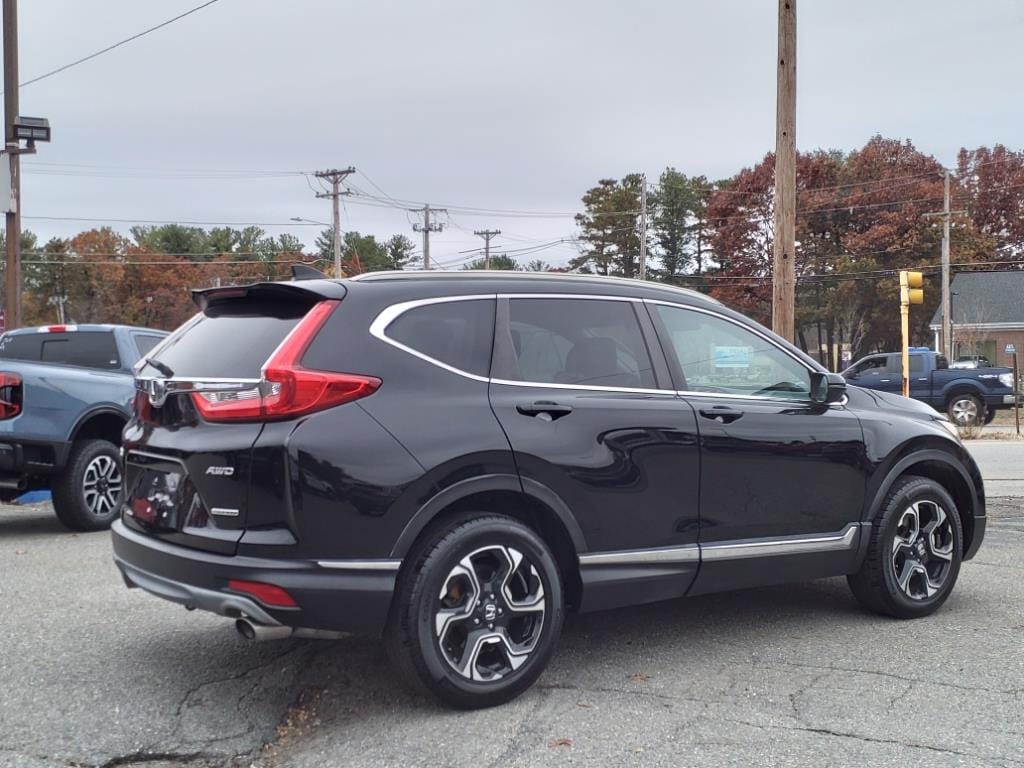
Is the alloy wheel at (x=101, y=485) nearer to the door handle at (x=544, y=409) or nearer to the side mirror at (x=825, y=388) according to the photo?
the door handle at (x=544, y=409)

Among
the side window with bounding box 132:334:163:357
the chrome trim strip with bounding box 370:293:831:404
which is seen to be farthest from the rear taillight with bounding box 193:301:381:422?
the side window with bounding box 132:334:163:357

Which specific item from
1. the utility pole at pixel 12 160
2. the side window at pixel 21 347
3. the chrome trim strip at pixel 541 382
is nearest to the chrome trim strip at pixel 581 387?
the chrome trim strip at pixel 541 382

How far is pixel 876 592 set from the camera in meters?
5.44

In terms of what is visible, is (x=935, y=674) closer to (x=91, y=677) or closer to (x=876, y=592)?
(x=876, y=592)

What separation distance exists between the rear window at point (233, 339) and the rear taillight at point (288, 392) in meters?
0.11

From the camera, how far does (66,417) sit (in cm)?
830

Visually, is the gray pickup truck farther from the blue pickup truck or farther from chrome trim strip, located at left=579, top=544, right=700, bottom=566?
the blue pickup truck

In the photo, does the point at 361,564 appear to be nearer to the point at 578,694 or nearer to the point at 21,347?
the point at 578,694

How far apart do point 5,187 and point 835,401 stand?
52.0ft

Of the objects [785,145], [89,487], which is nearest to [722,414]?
[89,487]

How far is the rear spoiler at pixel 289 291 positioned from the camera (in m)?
4.20

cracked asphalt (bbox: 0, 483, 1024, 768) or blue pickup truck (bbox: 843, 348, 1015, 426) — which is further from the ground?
blue pickup truck (bbox: 843, 348, 1015, 426)

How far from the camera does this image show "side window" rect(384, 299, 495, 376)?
4246 millimetres

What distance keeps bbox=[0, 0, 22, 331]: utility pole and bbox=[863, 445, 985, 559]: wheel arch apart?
50.7 ft
